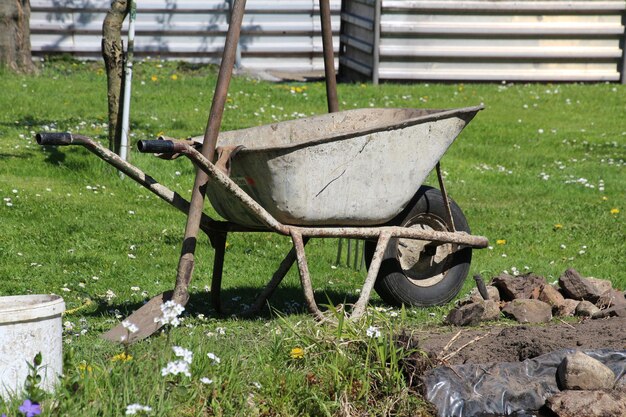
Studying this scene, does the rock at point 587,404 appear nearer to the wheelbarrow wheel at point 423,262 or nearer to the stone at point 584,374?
the stone at point 584,374

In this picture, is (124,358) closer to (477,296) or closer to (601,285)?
(477,296)

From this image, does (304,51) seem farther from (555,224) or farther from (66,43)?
(555,224)

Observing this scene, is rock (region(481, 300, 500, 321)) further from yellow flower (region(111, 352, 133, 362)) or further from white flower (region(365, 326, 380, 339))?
yellow flower (region(111, 352, 133, 362))

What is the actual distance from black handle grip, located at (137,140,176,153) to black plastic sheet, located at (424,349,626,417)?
153cm

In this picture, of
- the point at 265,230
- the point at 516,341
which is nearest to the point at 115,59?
the point at 265,230

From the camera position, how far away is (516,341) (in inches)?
191

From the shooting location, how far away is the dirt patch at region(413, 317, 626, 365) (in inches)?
188

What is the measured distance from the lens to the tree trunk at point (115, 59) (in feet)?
27.5

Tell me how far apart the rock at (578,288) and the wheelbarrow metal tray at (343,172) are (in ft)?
3.64

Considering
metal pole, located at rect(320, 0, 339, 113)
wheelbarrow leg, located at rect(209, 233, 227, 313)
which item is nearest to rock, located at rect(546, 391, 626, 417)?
wheelbarrow leg, located at rect(209, 233, 227, 313)

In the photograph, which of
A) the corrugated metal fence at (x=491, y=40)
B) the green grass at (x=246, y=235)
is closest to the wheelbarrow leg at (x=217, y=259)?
the green grass at (x=246, y=235)

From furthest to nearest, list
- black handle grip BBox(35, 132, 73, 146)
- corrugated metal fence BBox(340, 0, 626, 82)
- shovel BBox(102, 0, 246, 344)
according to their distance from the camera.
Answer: corrugated metal fence BBox(340, 0, 626, 82) < shovel BBox(102, 0, 246, 344) < black handle grip BBox(35, 132, 73, 146)

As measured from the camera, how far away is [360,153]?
5.28 meters

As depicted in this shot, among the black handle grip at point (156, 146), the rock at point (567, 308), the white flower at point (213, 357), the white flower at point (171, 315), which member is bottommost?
the rock at point (567, 308)
